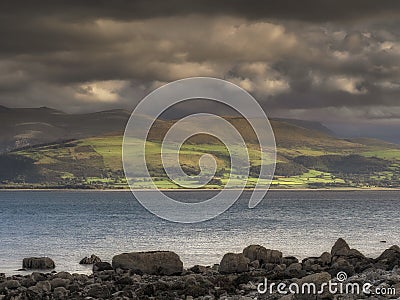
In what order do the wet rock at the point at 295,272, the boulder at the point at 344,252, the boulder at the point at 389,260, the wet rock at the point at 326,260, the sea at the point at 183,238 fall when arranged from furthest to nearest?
the sea at the point at 183,238
the boulder at the point at 344,252
the wet rock at the point at 326,260
the boulder at the point at 389,260
the wet rock at the point at 295,272

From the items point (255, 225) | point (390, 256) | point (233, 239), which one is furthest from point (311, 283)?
point (255, 225)

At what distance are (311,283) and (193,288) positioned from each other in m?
6.93

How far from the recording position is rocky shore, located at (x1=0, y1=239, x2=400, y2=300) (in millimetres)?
36250

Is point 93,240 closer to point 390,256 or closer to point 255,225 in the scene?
point 255,225

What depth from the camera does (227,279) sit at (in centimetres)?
4366

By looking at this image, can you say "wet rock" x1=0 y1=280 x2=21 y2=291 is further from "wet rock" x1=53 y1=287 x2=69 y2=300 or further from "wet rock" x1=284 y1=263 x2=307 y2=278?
"wet rock" x1=284 y1=263 x2=307 y2=278

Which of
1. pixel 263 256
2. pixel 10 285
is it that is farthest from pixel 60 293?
pixel 263 256

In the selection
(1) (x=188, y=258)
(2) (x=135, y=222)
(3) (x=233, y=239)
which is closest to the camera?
(1) (x=188, y=258)

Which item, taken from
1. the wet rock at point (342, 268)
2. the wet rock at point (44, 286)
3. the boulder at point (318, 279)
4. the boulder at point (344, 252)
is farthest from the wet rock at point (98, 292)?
the boulder at point (344, 252)

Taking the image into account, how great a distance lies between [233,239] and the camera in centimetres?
8738

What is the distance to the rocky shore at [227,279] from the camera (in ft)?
119

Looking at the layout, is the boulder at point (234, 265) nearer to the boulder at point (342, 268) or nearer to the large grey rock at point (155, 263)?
the large grey rock at point (155, 263)

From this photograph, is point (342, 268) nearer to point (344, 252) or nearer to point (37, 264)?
point (344, 252)

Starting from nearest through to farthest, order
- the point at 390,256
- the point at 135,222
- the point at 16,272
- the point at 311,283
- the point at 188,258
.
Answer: the point at 311,283, the point at 390,256, the point at 16,272, the point at 188,258, the point at 135,222
